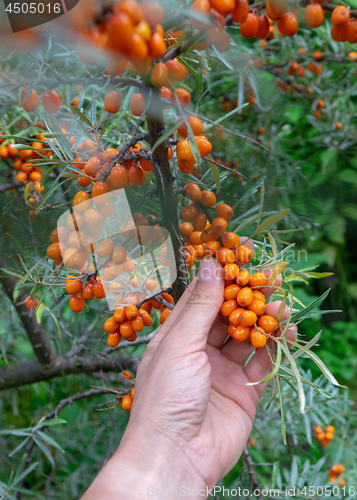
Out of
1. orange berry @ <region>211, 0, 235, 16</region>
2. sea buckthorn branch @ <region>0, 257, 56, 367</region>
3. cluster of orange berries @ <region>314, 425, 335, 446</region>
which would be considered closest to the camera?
orange berry @ <region>211, 0, 235, 16</region>

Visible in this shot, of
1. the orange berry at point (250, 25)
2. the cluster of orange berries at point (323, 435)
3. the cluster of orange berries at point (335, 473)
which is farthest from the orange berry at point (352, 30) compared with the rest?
the cluster of orange berries at point (335, 473)

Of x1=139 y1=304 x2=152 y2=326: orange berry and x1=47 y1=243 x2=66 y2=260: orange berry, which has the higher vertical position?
x1=47 y1=243 x2=66 y2=260: orange berry

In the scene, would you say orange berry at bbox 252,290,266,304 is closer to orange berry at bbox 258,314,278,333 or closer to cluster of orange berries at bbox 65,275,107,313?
orange berry at bbox 258,314,278,333

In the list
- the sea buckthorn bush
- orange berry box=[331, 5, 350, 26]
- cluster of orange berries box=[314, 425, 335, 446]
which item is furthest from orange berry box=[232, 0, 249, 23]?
cluster of orange berries box=[314, 425, 335, 446]

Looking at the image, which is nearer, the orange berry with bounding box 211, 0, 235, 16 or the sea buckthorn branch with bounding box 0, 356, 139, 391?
the orange berry with bounding box 211, 0, 235, 16

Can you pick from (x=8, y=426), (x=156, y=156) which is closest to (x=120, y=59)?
(x=156, y=156)

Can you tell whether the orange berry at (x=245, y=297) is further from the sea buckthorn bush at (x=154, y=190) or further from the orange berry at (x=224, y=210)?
the orange berry at (x=224, y=210)

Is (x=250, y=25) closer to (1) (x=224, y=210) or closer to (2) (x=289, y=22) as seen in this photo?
(2) (x=289, y=22)
